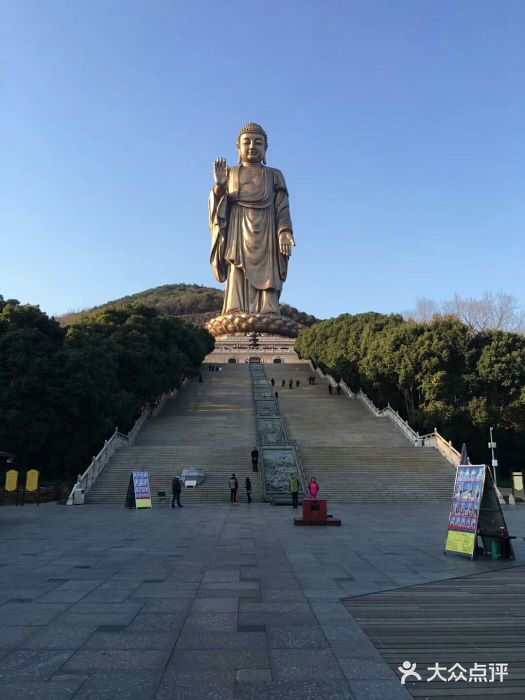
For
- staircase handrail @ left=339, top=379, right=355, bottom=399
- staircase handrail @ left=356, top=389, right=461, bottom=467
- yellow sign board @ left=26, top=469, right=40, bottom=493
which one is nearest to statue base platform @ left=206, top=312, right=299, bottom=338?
staircase handrail @ left=339, top=379, right=355, bottom=399

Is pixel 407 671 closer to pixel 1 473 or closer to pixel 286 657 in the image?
pixel 286 657

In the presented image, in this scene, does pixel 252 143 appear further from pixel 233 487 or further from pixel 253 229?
pixel 233 487

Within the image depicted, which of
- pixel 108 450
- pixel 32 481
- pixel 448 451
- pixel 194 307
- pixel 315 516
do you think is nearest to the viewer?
pixel 315 516

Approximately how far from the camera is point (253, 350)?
5262 centimetres

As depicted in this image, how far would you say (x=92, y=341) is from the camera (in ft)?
82.7

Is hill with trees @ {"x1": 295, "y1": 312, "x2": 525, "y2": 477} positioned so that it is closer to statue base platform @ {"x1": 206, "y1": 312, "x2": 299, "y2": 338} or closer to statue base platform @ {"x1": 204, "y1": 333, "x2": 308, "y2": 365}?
statue base platform @ {"x1": 204, "y1": 333, "x2": 308, "y2": 365}

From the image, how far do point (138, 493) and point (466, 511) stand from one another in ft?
33.4

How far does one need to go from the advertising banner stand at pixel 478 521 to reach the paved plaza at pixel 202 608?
281 millimetres

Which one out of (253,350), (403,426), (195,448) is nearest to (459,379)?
(403,426)

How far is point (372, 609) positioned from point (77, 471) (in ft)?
65.1

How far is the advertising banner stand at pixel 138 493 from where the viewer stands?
1622 cm

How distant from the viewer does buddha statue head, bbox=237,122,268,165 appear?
52.2 m

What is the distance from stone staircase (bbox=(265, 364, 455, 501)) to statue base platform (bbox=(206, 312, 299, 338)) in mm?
20731

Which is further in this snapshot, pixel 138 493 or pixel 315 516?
pixel 138 493
